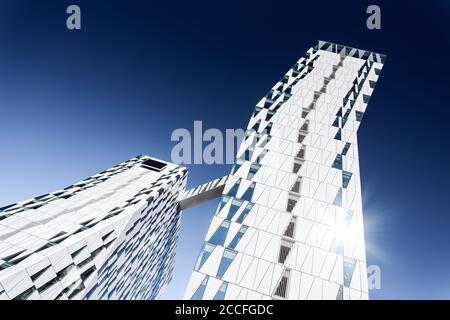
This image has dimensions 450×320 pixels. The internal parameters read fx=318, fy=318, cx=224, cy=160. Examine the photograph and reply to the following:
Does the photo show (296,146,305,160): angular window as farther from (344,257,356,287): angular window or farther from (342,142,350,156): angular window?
(344,257,356,287): angular window

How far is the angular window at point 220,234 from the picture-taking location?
33.1m

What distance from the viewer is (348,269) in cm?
3203

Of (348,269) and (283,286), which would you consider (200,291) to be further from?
(348,269)

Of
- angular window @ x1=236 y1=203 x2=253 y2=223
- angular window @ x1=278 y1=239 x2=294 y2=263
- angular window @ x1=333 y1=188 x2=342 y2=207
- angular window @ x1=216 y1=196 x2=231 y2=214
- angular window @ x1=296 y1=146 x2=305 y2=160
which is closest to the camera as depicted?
angular window @ x1=278 y1=239 x2=294 y2=263

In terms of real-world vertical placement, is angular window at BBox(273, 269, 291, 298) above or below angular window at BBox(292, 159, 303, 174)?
below

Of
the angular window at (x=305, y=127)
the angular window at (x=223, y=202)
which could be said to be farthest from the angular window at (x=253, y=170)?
the angular window at (x=305, y=127)

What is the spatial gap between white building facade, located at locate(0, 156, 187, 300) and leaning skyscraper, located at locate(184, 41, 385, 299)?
1740 cm

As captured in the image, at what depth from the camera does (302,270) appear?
31.4m

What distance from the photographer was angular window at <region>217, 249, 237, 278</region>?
3026 cm

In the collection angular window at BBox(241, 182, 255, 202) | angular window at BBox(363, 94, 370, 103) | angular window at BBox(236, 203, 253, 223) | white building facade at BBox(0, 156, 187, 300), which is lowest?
white building facade at BBox(0, 156, 187, 300)

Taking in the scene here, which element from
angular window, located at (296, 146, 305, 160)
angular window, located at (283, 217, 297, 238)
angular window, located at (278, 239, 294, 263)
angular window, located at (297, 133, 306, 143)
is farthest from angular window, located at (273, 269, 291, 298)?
angular window, located at (297, 133, 306, 143)

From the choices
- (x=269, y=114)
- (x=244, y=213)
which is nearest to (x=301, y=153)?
(x=269, y=114)

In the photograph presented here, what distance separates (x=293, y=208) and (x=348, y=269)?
28.6ft
